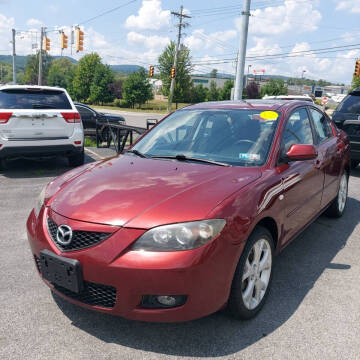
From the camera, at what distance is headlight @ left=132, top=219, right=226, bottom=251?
2303mm

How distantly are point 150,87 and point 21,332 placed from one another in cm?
6790

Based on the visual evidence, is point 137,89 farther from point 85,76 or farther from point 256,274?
point 256,274

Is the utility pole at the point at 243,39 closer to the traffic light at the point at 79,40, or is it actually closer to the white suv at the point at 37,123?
the white suv at the point at 37,123

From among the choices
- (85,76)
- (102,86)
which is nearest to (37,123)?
(102,86)

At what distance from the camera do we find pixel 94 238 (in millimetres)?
2385

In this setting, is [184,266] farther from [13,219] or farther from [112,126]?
[112,126]

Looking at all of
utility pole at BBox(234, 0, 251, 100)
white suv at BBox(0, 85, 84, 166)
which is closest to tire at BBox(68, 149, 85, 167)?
white suv at BBox(0, 85, 84, 166)

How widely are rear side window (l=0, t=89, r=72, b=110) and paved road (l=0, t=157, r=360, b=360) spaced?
14.3 feet

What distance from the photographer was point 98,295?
7.98ft

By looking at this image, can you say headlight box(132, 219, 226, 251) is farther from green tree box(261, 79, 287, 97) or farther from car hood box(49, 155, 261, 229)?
green tree box(261, 79, 287, 97)

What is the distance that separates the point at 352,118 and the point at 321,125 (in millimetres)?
3937

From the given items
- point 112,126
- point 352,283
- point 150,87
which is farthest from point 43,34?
point 352,283

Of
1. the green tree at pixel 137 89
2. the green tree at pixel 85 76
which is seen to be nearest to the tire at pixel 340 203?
the green tree at pixel 137 89

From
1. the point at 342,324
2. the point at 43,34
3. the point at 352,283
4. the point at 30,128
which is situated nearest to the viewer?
the point at 342,324
